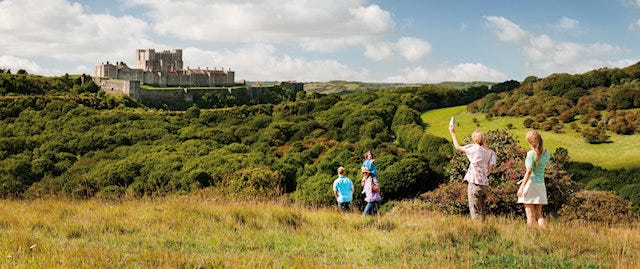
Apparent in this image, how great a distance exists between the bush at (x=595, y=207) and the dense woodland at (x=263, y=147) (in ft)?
1.72

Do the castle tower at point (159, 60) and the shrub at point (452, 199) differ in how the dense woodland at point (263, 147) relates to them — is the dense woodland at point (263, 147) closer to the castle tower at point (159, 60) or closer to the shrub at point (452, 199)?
the shrub at point (452, 199)

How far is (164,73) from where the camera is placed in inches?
4358

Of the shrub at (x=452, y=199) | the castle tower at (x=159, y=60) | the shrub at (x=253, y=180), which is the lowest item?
the shrub at (x=253, y=180)

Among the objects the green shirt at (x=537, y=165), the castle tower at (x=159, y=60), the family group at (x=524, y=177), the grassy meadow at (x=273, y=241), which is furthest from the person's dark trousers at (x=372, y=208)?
the castle tower at (x=159, y=60)

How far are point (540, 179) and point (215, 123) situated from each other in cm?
7025

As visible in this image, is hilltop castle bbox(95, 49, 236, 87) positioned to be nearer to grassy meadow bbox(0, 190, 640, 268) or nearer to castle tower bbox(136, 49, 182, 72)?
castle tower bbox(136, 49, 182, 72)

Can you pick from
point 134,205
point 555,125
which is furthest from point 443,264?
point 555,125

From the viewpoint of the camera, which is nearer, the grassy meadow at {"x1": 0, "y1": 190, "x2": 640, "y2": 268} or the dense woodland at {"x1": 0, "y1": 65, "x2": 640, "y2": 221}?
the grassy meadow at {"x1": 0, "y1": 190, "x2": 640, "y2": 268}

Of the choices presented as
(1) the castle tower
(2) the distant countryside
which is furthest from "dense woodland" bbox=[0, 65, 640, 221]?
(1) the castle tower

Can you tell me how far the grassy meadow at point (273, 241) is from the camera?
5.05m

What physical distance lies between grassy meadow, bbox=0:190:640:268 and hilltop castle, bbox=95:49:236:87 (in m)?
99.6

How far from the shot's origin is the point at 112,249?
5.66m

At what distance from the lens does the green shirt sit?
727 cm

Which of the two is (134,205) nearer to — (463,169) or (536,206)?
(536,206)
